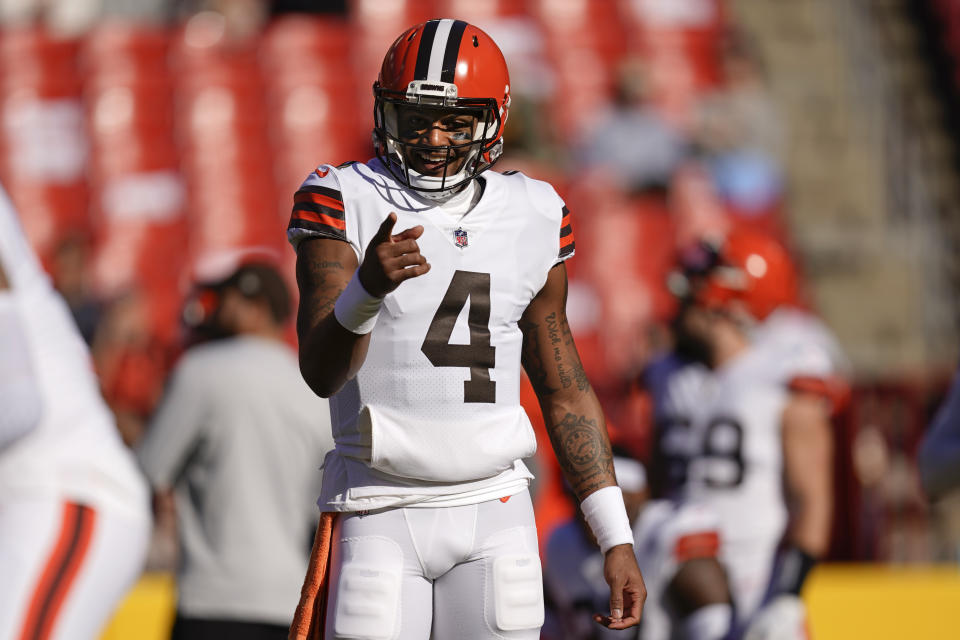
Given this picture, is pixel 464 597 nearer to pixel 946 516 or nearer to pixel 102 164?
pixel 946 516

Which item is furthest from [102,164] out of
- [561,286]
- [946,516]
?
[561,286]

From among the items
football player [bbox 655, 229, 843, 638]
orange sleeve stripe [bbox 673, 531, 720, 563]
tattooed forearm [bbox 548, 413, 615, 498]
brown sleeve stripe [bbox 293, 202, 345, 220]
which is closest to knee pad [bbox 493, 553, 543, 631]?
tattooed forearm [bbox 548, 413, 615, 498]

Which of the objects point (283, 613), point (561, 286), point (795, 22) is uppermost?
point (795, 22)

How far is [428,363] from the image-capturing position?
9.16 ft

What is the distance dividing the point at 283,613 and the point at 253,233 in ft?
20.9

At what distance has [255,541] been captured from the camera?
14.4 feet

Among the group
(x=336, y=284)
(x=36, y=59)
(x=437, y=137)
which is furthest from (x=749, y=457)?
(x=36, y=59)

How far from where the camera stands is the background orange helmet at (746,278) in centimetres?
524

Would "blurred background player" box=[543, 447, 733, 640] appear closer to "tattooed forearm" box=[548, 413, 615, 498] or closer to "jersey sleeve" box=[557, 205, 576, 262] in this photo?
"tattooed forearm" box=[548, 413, 615, 498]

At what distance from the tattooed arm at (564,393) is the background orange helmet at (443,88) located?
0.98 ft

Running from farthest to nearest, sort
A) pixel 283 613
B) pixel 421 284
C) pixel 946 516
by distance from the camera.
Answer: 1. pixel 946 516
2. pixel 283 613
3. pixel 421 284

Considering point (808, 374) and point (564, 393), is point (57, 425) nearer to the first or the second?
point (564, 393)

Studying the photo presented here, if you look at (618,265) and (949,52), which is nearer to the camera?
(618,265)

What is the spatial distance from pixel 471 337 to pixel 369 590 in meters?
0.51
